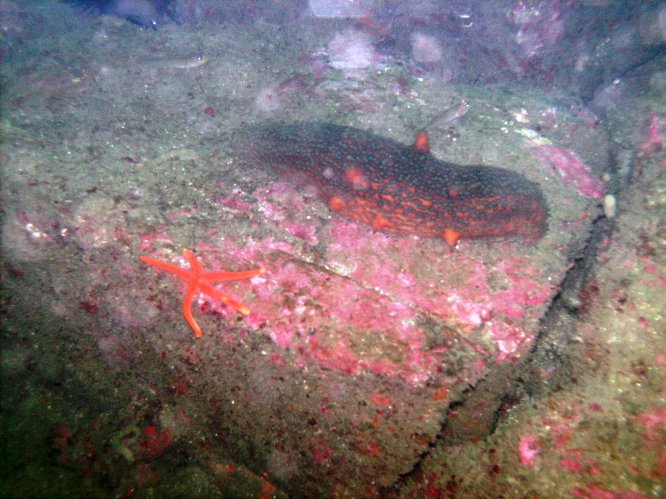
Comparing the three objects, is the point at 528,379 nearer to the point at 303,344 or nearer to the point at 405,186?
the point at 303,344

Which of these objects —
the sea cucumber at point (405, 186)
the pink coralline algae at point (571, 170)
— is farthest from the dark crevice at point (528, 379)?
the pink coralline algae at point (571, 170)

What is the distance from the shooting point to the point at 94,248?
12.2ft

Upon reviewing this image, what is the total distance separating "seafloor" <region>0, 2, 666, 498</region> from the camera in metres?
3.24

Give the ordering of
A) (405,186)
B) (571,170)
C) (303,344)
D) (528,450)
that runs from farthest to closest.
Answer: (571,170) < (405,186) < (303,344) < (528,450)

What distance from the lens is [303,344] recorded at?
339 centimetres

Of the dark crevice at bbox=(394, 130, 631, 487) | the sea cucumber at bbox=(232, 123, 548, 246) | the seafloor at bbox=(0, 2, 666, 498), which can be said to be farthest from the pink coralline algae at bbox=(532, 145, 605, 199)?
the dark crevice at bbox=(394, 130, 631, 487)

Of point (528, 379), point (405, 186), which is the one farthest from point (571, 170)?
point (528, 379)

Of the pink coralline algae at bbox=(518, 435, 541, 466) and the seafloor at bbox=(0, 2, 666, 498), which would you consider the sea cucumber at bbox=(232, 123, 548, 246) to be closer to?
the seafloor at bbox=(0, 2, 666, 498)

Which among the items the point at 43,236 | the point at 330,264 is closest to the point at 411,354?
the point at 330,264

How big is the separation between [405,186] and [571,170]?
2813 mm

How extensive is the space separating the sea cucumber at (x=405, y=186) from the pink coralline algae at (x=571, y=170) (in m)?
0.83

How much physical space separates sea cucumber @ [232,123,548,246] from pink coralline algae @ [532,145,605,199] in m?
0.83

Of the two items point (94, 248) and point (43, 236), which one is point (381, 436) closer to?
point (94, 248)

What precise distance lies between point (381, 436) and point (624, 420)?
212cm
